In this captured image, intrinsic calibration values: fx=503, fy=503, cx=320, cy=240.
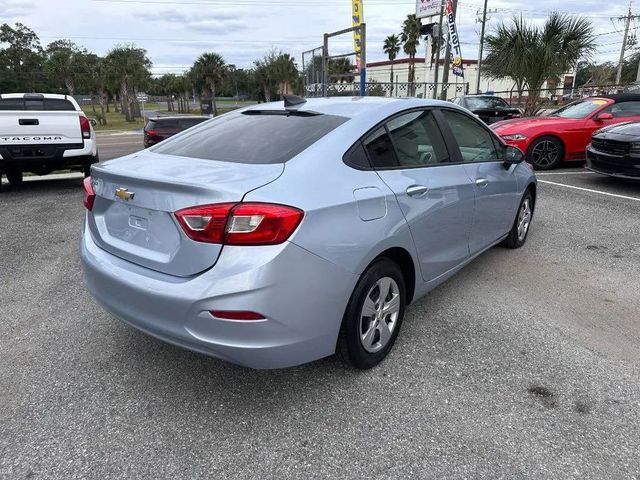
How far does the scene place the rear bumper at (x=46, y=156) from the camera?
7.70 m

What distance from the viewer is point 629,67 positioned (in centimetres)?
6419

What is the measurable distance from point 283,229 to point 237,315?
0.43 meters

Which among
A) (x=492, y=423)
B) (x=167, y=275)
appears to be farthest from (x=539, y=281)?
(x=167, y=275)

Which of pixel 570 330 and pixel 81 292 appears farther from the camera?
pixel 81 292

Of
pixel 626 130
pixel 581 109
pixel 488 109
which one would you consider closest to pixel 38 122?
pixel 626 130

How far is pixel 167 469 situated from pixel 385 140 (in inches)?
82.9

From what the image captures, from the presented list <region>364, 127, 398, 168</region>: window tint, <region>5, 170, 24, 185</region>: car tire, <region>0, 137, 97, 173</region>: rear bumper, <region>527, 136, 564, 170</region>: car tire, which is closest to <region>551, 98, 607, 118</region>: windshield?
<region>527, 136, 564, 170</region>: car tire

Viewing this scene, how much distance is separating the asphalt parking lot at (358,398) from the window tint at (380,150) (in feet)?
3.90

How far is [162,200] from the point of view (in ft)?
7.94

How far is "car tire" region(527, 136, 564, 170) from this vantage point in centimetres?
998

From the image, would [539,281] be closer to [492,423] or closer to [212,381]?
[492,423]

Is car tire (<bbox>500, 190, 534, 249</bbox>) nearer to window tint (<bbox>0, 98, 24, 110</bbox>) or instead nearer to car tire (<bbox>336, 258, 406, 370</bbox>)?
car tire (<bbox>336, 258, 406, 370</bbox>)

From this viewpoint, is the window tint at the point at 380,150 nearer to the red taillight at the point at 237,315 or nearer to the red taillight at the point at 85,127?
the red taillight at the point at 237,315

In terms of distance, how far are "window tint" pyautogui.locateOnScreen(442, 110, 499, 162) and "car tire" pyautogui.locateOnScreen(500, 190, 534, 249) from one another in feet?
2.90
